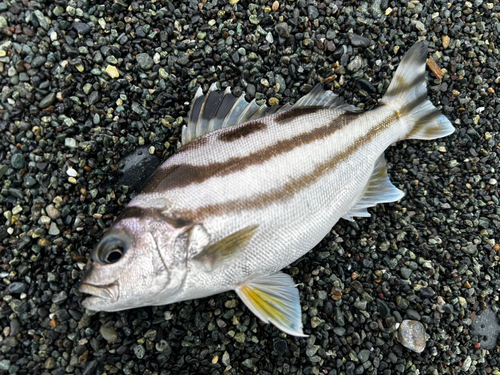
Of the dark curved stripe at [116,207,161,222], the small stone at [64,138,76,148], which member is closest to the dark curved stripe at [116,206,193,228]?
the dark curved stripe at [116,207,161,222]

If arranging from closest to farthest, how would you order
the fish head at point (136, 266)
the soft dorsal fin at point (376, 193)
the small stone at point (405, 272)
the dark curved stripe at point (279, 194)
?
the fish head at point (136, 266) < the dark curved stripe at point (279, 194) < the soft dorsal fin at point (376, 193) < the small stone at point (405, 272)

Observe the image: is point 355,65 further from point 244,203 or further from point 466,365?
point 466,365

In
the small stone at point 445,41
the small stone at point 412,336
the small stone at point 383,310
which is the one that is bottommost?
the small stone at point 412,336

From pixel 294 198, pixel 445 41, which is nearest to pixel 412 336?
pixel 294 198

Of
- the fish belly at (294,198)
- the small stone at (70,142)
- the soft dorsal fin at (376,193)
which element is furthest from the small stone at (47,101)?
the soft dorsal fin at (376,193)

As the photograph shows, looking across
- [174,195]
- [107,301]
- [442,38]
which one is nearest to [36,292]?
[107,301]

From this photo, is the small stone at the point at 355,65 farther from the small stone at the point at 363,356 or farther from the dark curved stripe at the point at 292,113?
the small stone at the point at 363,356
